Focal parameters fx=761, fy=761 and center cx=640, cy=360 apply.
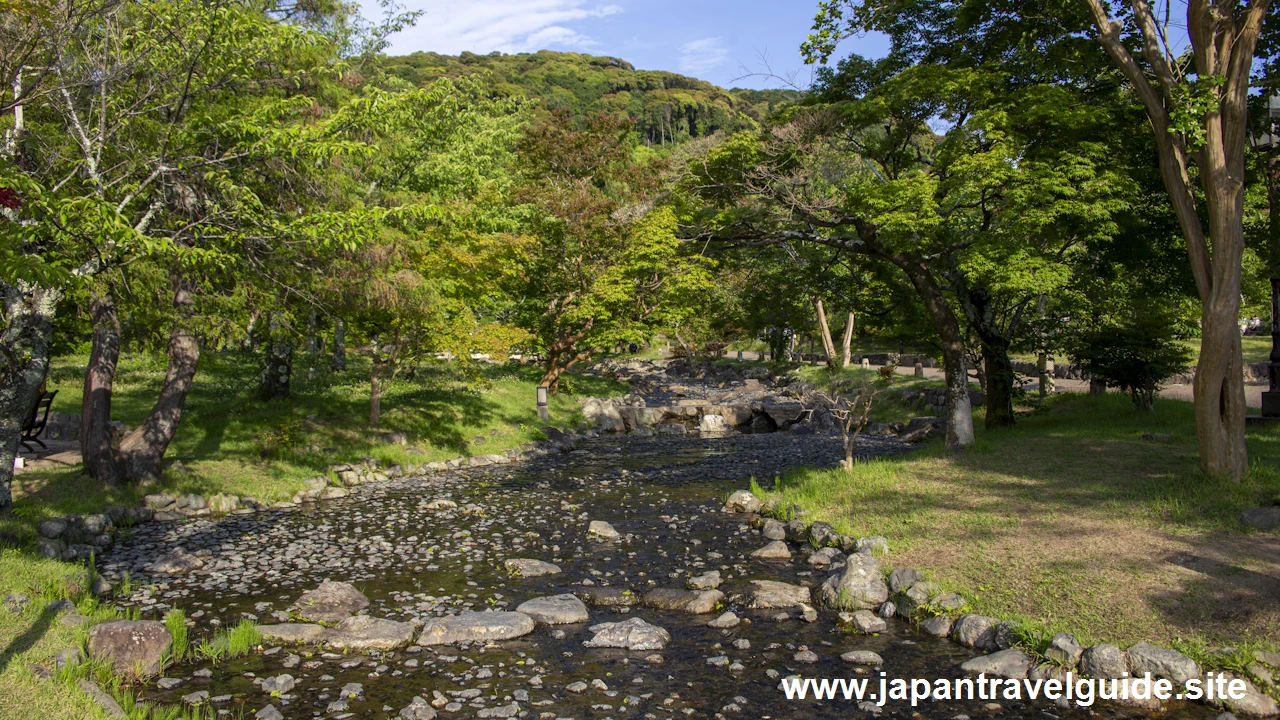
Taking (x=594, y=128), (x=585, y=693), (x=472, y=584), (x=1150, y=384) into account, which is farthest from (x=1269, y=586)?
(x=594, y=128)

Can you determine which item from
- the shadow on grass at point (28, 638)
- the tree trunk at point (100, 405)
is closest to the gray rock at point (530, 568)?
the shadow on grass at point (28, 638)

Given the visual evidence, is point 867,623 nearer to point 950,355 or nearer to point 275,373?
point 950,355

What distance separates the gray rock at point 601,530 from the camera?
41.0ft

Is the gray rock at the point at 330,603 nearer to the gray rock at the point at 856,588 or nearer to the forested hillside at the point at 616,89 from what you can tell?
Result: the gray rock at the point at 856,588

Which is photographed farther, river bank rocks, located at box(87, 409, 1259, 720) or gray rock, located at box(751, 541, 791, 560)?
gray rock, located at box(751, 541, 791, 560)

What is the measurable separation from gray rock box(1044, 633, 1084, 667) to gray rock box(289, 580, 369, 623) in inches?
292

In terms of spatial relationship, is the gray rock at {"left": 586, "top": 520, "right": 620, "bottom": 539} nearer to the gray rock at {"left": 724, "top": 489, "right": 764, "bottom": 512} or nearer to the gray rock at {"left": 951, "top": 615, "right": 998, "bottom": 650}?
the gray rock at {"left": 724, "top": 489, "right": 764, "bottom": 512}

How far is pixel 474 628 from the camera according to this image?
834 centimetres

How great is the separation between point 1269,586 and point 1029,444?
7.49 metres

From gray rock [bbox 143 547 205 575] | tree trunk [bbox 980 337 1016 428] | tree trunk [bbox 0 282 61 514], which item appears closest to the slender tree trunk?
tree trunk [bbox 980 337 1016 428]

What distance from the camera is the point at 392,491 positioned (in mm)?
16250

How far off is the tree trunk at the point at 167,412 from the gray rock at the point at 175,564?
12.2ft

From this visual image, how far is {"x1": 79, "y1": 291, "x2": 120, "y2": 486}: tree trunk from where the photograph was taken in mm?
13250

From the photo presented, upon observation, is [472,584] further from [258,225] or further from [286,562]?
[258,225]
